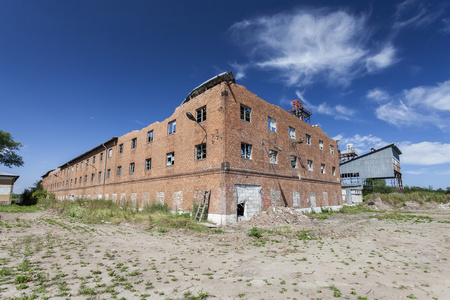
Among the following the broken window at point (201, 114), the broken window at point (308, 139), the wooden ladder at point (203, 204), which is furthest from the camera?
the broken window at point (308, 139)

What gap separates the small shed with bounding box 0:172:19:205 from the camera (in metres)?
29.5

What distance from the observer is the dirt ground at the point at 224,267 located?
4246 millimetres

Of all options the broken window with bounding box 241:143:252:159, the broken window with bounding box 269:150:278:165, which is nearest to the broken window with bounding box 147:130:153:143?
the broken window with bounding box 241:143:252:159

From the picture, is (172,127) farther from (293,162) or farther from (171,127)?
(293,162)

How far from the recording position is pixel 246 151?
1587 centimetres

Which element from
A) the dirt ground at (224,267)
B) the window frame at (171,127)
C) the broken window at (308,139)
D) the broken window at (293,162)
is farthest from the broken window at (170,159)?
the broken window at (308,139)

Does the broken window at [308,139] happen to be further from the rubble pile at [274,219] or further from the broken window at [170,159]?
the broken window at [170,159]

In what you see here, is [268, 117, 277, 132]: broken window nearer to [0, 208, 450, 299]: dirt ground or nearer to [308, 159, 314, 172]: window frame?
[308, 159, 314, 172]: window frame

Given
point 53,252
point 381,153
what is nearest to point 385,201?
point 381,153

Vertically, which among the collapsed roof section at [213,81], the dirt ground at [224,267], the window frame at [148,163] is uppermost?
the collapsed roof section at [213,81]

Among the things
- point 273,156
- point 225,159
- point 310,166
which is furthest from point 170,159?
point 310,166

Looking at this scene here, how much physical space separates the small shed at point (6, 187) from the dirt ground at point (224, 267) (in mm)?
28812

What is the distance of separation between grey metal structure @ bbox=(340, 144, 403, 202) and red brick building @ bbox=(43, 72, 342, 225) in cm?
1223

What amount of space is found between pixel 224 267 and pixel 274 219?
30.0 ft
